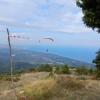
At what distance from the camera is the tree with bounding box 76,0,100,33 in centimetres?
1248

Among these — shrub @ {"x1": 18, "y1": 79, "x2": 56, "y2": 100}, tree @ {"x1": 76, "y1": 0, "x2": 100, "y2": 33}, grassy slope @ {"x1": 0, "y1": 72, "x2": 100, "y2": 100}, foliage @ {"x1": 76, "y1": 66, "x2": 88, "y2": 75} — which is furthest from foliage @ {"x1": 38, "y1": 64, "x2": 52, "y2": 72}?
shrub @ {"x1": 18, "y1": 79, "x2": 56, "y2": 100}

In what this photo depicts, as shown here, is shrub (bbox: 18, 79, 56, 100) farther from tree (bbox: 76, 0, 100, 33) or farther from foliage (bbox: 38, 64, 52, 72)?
foliage (bbox: 38, 64, 52, 72)

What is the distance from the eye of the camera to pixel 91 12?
12.6 m

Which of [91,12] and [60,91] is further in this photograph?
[91,12]

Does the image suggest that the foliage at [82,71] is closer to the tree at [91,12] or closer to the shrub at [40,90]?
the tree at [91,12]

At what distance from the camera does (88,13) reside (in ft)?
41.4

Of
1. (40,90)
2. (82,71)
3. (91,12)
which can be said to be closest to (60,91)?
(40,90)

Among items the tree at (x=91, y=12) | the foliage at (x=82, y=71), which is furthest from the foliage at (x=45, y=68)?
the tree at (x=91, y=12)

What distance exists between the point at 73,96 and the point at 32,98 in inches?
67.8

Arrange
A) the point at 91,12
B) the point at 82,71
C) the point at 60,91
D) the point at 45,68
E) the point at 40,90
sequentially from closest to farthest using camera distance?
the point at 40,90 → the point at 60,91 → the point at 91,12 → the point at 82,71 → the point at 45,68

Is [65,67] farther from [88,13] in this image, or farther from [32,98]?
[32,98]

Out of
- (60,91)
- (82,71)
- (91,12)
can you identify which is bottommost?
(82,71)

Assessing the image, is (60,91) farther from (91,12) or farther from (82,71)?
(82,71)

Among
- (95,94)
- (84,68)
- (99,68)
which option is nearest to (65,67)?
(84,68)
